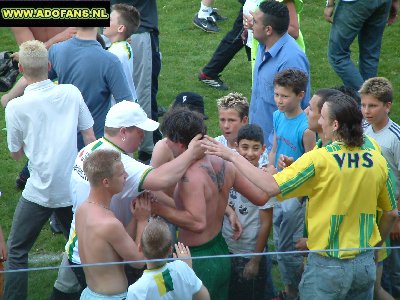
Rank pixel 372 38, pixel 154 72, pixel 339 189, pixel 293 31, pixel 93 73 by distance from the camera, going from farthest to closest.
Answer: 1. pixel 372 38
2. pixel 154 72
3. pixel 293 31
4. pixel 93 73
5. pixel 339 189

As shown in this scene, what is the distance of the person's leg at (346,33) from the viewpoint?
28.2 feet

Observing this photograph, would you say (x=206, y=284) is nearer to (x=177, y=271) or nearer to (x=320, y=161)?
(x=177, y=271)

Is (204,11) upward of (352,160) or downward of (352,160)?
downward

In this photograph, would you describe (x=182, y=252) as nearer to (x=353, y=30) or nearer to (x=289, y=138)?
(x=289, y=138)

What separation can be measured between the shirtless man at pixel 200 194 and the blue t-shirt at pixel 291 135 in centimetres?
120

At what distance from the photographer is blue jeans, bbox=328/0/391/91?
861cm

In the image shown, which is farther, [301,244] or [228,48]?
[228,48]

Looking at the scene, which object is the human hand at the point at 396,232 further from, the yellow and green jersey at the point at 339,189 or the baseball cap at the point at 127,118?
the baseball cap at the point at 127,118

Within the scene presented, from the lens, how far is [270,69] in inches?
265

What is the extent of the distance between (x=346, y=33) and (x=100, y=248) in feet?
16.8

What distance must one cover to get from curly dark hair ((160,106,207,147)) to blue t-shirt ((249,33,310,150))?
6.48 ft

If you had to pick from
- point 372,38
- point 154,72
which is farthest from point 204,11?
point 372,38

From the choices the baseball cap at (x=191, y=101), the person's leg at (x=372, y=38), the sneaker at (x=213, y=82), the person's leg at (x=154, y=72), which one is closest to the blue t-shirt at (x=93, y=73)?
the baseball cap at (x=191, y=101)

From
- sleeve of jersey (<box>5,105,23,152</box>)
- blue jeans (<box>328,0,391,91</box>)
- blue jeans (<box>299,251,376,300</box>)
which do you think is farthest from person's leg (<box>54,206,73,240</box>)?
blue jeans (<box>328,0,391,91</box>)
